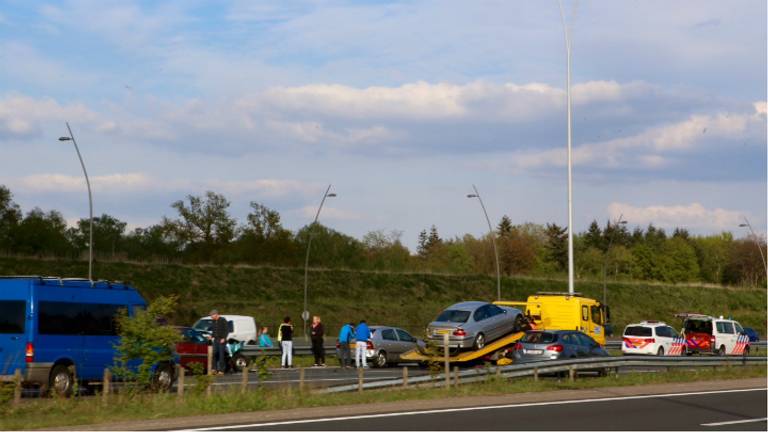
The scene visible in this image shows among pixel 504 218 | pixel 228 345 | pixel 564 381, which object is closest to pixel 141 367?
pixel 564 381

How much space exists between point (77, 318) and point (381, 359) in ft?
53.6

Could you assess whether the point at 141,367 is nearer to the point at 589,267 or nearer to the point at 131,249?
the point at 131,249

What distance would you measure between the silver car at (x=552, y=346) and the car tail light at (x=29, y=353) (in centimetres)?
1422

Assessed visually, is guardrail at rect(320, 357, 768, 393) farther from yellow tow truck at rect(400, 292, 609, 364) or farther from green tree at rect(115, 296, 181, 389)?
yellow tow truck at rect(400, 292, 609, 364)

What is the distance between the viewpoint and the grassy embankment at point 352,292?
68688 mm

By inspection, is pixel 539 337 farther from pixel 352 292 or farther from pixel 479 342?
pixel 352 292

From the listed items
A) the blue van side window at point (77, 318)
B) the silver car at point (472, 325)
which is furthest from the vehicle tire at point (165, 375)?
the silver car at point (472, 325)

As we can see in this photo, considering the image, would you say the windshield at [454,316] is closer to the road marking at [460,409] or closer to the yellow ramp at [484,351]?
the yellow ramp at [484,351]

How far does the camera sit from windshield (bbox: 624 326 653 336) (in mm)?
45000

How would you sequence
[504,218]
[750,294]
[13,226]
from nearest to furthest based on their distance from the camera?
[13,226]
[750,294]
[504,218]

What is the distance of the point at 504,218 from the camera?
181 m

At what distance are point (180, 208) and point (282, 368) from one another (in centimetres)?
7462

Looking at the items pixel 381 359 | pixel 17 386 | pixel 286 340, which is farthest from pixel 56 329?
pixel 381 359

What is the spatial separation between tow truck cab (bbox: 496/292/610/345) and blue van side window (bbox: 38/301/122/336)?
1719 cm
